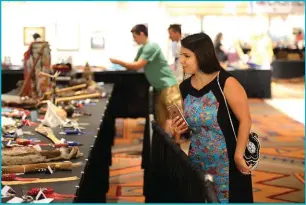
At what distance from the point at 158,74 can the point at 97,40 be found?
6276 millimetres

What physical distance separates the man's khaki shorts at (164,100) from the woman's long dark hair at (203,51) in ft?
13.8

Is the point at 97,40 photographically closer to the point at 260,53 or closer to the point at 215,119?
the point at 260,53

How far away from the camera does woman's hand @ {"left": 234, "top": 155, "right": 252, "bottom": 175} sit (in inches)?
129

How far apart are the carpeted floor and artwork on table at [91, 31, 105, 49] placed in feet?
9.40

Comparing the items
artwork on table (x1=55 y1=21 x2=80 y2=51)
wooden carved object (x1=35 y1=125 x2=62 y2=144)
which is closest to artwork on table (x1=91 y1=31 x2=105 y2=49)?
artwork on table (x1=55 y1=21 x2=80 y2=51)

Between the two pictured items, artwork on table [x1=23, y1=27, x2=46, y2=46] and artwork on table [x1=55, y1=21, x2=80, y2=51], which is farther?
artwork on table [x1=23, y1=27, x2=46, y2=46]

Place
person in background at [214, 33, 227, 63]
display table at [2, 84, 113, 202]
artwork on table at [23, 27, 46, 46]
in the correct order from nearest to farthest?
display table at [2, 84, 113, 202], artwork on table at [23, 27, 46, 46], person in background at [214, 33, 227, 63]

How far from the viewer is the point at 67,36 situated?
13406 mm

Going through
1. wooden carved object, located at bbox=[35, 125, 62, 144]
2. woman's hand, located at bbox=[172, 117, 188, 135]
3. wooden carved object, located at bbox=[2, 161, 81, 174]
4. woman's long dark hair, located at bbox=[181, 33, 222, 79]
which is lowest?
wooden carved object, located at bbox=[35, 125, 62, 144]

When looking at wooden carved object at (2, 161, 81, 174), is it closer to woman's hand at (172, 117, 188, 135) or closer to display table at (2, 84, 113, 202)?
display table at (2, 84, 113, 202)

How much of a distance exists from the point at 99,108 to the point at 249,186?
3.00 meters

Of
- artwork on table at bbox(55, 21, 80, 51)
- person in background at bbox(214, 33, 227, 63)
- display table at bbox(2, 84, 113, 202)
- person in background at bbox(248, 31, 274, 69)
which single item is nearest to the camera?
display table at bbox(2, 84, 113, 202)

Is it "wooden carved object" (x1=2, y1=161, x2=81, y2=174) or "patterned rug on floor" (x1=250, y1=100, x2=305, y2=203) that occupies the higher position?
"wooden carved object" (x1=2, y1=161, x2=81, y2=174)

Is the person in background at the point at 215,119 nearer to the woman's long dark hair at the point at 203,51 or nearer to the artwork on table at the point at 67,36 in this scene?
the woman's long dark hair at the point at 203,51
